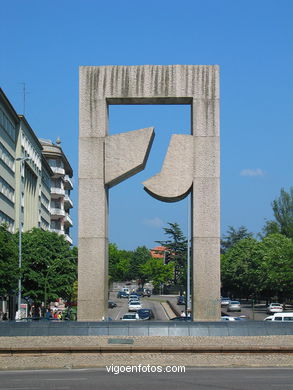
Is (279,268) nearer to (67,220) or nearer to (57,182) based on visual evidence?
(57,182)

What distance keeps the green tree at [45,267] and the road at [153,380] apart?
120ft

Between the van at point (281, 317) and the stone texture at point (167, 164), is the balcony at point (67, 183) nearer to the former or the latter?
the van at point (281, 317)

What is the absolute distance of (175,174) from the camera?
1122 inches

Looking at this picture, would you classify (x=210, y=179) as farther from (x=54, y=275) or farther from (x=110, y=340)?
(x=54, y=275)

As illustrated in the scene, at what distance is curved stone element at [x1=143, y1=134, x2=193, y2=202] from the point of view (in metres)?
28.2

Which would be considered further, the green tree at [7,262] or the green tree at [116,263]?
the green tree at [116,263]

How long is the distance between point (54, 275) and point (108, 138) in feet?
108

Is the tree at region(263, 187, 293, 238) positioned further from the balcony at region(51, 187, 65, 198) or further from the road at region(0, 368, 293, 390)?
the road at region(0, 368, 293, 390)

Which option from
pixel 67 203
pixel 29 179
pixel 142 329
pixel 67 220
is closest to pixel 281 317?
pixel 142 329

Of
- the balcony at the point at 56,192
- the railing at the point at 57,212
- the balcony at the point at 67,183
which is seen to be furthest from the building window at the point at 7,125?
the balcony at the point at 67,183

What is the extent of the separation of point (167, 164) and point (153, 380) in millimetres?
10564

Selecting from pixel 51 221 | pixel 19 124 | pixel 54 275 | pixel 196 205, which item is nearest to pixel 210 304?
pixel 196 205

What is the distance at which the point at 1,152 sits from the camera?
234 feet

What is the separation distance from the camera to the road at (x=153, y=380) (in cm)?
1806
